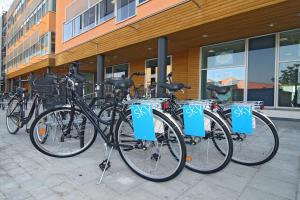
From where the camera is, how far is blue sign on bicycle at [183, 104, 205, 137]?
2.48 m

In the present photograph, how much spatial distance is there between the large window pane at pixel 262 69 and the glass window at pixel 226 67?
1.01ft

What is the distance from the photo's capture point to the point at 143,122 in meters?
2.29

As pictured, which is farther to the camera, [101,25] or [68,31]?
[68,31]

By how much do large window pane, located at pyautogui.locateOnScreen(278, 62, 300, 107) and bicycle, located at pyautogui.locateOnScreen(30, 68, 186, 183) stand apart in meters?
5.87

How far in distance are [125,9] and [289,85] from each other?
6977 millimetres

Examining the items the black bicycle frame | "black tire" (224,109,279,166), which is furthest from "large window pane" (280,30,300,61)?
the black bicycle frame

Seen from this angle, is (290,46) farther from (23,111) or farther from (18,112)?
(18,112)

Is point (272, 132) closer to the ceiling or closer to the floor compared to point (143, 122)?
closer to the floor

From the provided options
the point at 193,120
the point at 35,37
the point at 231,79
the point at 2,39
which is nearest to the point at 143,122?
the point at 193,120

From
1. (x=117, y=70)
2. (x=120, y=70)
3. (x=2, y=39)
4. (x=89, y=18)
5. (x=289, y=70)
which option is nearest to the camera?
(x=289, y=70)

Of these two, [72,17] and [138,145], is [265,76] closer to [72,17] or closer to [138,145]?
[138,145]

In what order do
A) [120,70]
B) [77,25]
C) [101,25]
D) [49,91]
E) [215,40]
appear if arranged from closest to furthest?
[49,91] < [215,40] < [101,25] < [77,25] < [120,70]

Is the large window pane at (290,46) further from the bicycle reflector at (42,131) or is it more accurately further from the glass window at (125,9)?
the bicycle reflector at (42,131)

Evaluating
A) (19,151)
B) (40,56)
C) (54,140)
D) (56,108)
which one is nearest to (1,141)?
(19,151)
